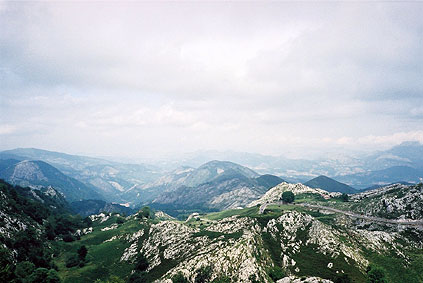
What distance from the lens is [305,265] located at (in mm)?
104188

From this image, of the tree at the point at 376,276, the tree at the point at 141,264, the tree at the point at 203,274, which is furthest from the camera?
the tree at the point at 141,264

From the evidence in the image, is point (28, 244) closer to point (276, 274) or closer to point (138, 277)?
point (138, 277)

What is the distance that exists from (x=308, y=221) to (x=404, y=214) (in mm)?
70782

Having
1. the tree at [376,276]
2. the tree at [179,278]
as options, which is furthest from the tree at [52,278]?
the tree at [376,276]

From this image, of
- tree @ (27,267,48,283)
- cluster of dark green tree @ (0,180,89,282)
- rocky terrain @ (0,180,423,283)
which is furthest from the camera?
rocky terrain @ (0,180,423,283)

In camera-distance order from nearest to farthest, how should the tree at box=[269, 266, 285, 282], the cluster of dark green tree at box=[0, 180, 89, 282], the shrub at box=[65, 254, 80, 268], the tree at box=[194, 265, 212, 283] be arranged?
the cluster of dark green tree at box=[0, 180, 89, 282], the tree at box=[194, 265, 212, 283], the tree at box=[269, 266, 285, 282], the shrub at box=[65, 254, 80, 268]

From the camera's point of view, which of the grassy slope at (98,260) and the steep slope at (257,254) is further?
the grassy slope at (98,260)

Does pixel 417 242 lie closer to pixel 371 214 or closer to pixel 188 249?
pixel 371 214

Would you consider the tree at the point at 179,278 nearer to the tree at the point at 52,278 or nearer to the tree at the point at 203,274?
the tree at the point at 203,274

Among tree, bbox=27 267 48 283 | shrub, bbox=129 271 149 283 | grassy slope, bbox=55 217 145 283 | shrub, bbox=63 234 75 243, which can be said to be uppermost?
tree, bbox=27 267 48 283

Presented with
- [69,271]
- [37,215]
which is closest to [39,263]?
[69,271]

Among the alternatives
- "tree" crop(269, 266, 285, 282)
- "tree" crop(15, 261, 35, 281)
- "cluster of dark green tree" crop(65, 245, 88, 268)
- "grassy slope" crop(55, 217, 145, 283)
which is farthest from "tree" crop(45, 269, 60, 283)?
"tree" crop(269, 266, 285, 282)

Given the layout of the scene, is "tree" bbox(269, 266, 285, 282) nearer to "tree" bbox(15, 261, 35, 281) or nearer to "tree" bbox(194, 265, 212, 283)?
"tree" bbox(194, 265, 212, 283)

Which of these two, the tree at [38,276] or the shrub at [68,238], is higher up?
the tree at [38,276]
